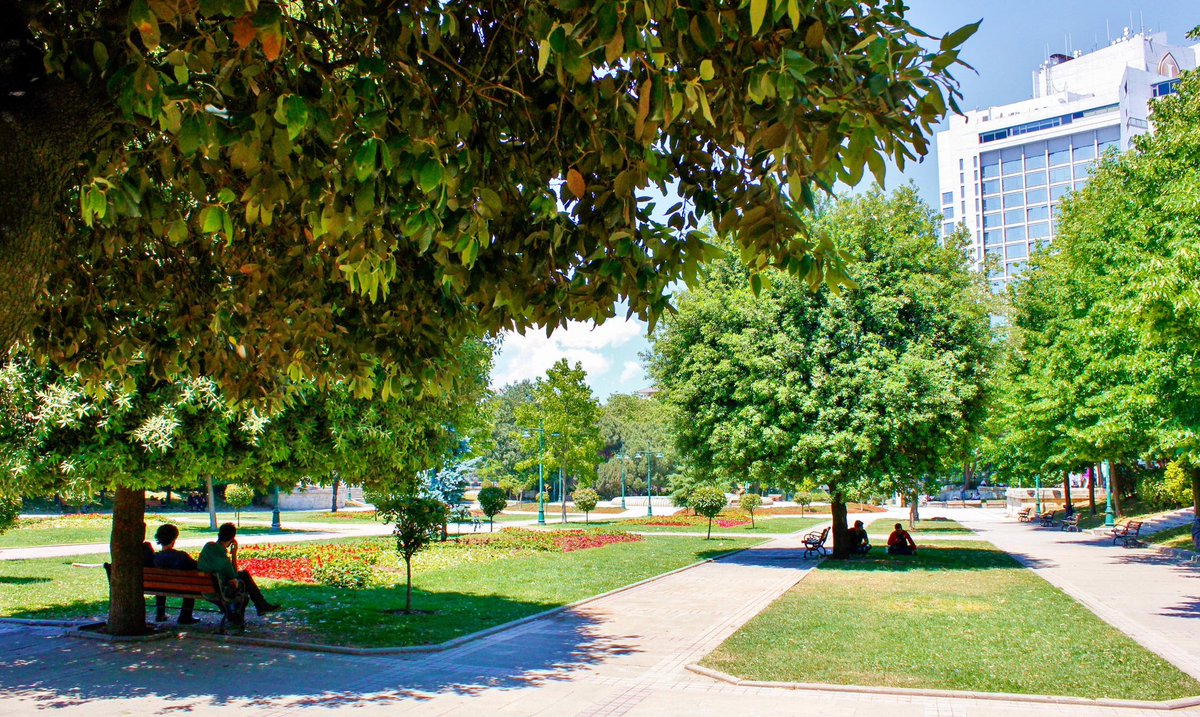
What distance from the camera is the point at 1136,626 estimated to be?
39.9 ft

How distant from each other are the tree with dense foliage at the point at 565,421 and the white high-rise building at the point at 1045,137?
89.4 metres

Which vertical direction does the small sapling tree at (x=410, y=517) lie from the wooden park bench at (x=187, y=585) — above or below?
above

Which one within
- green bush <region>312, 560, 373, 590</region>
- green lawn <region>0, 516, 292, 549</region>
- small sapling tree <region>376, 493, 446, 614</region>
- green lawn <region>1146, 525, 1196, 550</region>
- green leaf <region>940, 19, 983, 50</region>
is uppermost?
green leaf <region>940, 19, 983, 50</region>

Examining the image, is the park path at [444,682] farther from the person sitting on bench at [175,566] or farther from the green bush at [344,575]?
the green bush at [344,575]

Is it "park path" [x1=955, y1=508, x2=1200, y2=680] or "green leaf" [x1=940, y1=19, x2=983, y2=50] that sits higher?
"green leaf" [x1=940, y1=19, x2=983, y2=50]

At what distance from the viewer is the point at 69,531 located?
108 ft

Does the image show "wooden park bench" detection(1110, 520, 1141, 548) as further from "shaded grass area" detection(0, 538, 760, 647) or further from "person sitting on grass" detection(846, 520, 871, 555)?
"shaded grass area" detection(0, 538, 760, 647)

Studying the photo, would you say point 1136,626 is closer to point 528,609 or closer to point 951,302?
point 528,609

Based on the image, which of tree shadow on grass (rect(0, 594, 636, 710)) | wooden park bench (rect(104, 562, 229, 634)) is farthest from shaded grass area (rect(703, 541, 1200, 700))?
wooden park bench (rect(104, 562, 229, 634))

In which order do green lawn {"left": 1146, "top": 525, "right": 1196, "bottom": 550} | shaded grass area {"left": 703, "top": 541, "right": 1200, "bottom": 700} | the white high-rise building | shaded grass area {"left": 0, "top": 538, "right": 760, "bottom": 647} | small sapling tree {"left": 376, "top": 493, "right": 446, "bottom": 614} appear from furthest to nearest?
the white high-rise building < green lawn {"left": 1146, "top": 525, "right": 1196, "bottom": 550} < small sapling tree {"left": 376, "top": 493, "right": 446, "bottom": 614} < shaded grass area {"left": 0, "top": 538, "right": 760, "bottom": 647} < shaded grass area {"left": 703, "top": 541, "right": 1200, "bottom": 700}

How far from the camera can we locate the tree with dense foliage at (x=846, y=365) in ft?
69.5

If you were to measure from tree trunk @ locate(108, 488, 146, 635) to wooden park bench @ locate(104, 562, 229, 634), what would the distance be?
147 millimetres

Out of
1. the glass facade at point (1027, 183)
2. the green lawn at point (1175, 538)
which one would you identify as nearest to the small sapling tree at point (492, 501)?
the green lawn at point (1175, 538)

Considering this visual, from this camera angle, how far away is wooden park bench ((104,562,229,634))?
11.3m
